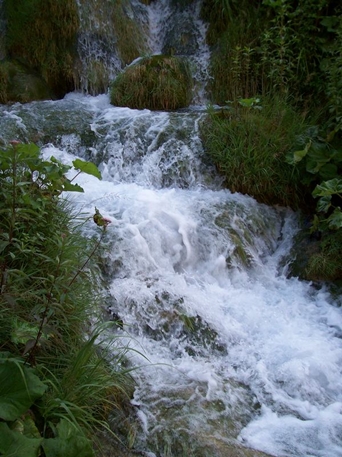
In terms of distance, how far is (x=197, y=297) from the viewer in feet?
11.4

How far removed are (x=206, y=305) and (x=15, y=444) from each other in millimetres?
1926

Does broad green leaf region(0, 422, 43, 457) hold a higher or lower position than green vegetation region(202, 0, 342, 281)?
lower

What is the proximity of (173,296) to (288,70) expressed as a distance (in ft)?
11.0

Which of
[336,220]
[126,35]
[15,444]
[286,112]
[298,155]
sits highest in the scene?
[126,35]

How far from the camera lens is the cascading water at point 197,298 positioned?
2502 mm

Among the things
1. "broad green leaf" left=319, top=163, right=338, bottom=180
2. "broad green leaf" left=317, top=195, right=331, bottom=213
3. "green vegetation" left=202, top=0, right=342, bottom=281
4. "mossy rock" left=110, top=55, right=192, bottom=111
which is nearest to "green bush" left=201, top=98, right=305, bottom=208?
"green vegetation" left=202, top=0, right=342, bottom=281

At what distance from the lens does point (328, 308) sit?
12.4 feet

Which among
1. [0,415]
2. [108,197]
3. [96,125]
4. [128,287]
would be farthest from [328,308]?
[96,125]

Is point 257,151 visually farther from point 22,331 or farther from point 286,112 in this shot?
point 22,331

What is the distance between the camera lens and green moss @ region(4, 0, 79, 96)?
638 centimetres

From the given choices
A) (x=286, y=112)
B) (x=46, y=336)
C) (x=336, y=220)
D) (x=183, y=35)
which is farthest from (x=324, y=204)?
(x=183, y=35)

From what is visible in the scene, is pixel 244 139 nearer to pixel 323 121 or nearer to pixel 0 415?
pixel 323 121

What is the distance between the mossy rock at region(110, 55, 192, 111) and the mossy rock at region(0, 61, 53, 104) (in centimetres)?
92

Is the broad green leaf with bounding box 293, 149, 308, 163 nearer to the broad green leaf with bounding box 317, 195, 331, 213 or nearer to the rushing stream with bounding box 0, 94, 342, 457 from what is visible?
the broad green leaf with bounding box 317, 195, 331, 213
